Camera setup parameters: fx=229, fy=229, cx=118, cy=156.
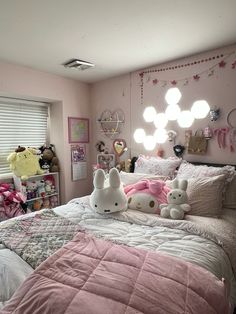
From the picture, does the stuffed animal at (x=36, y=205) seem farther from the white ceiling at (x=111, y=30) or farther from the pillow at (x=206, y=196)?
the pillow at (x=206, y=196)

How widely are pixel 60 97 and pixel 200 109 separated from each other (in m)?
1.81

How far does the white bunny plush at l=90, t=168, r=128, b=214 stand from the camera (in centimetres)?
188

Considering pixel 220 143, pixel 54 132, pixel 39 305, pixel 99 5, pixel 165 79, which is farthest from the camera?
pixel 54 132

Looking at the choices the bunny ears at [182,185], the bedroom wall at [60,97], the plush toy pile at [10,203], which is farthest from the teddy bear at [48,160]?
the bunny ears at [182,185]

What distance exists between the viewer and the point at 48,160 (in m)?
3.22

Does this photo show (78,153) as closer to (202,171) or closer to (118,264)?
(202,171)

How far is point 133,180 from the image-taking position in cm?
243

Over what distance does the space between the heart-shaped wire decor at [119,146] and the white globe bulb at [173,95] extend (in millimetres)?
838

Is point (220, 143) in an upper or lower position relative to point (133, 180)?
upper

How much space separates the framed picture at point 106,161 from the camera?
326cm

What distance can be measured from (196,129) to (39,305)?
2.18 m

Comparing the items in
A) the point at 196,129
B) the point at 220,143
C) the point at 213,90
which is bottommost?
the point at 220,143

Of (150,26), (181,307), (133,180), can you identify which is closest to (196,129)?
(133,180)

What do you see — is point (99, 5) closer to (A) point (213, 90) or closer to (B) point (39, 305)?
(A) point (213, 90)
